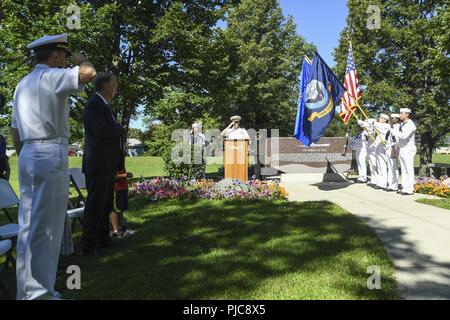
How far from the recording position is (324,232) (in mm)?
6340

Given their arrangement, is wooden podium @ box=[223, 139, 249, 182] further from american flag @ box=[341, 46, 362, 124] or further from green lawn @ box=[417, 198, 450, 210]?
green lawn @ box=[417, 198, 450, 210]

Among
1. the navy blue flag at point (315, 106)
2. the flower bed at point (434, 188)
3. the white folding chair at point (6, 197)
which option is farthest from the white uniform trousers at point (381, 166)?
the white folding chair at point (6, 197)

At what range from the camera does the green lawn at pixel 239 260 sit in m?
3.96

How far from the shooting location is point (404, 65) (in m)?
22.1

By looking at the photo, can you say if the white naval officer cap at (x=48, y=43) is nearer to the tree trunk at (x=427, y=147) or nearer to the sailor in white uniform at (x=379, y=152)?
the sailor in white uniform at (x=379, y=152)

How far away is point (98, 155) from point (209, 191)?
5159mm

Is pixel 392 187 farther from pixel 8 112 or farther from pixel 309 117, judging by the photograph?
pixel 8 112

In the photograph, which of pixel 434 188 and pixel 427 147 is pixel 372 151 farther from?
pixel 427 147

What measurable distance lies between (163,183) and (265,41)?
95.0ft

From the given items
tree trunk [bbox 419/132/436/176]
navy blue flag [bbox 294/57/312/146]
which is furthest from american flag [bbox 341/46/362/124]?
tree trunk [bbox 419/132/436/176]

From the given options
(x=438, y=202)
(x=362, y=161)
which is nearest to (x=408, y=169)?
(x=438, y=202)

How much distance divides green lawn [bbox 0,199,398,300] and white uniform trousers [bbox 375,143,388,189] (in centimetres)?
544

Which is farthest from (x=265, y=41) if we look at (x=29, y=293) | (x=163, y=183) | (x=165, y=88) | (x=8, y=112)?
(x=29, y=293)

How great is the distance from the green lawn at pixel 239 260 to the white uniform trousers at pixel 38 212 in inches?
26.8
